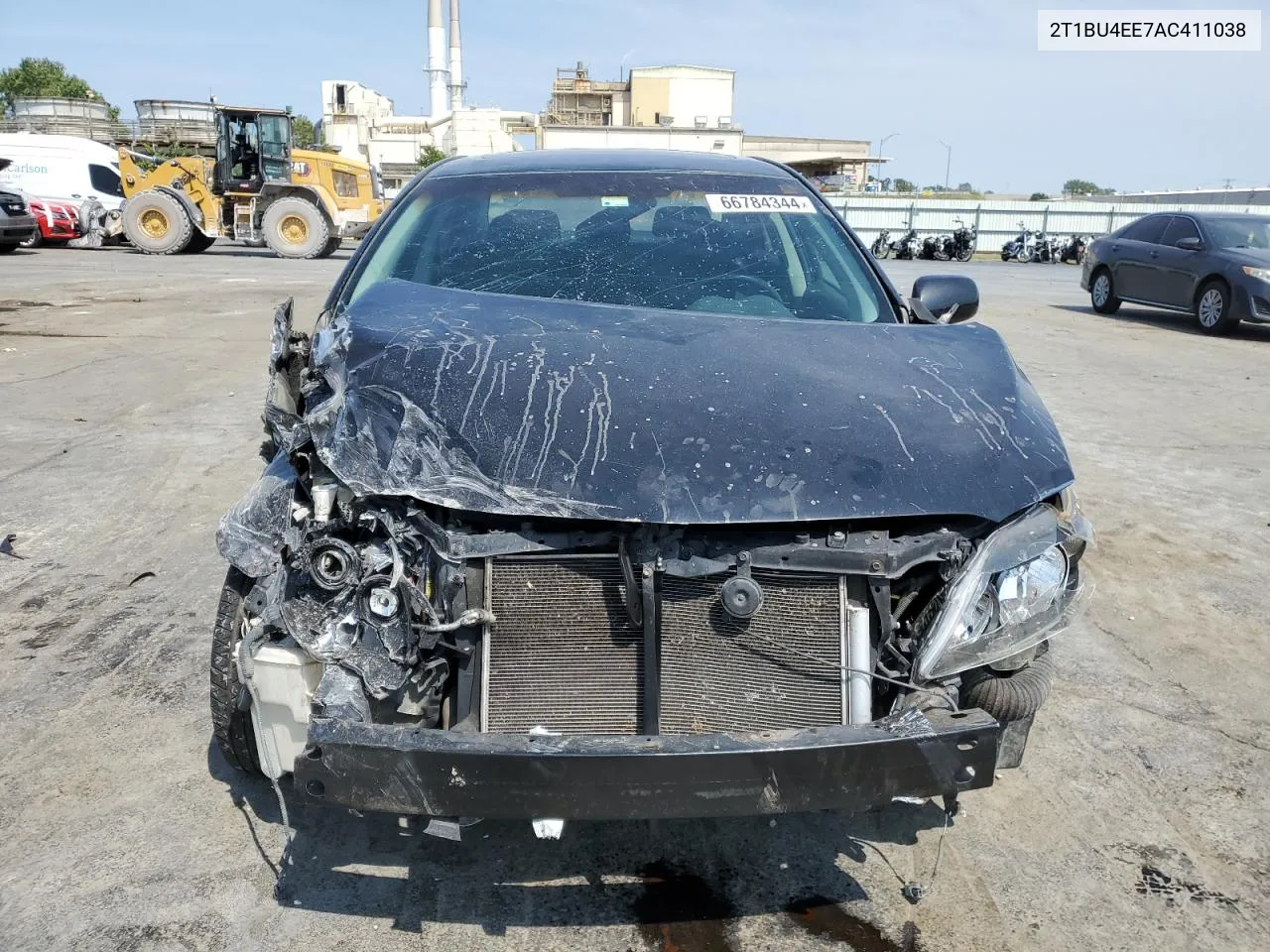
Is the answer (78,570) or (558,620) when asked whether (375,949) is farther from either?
(78,570)

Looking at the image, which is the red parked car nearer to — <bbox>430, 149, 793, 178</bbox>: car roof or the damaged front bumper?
<bbox>430, 149, 793, 178</bbox>: car roof

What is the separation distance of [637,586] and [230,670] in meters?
1.16

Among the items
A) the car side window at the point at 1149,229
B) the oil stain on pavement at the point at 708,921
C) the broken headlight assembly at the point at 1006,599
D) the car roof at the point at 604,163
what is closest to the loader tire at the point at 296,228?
the car side window at the point at 1149,229

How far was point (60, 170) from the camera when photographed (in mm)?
24344

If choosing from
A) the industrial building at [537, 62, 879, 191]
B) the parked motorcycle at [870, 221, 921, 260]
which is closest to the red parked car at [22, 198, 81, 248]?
the parked motorcycle at [870, 221, 921, 260]

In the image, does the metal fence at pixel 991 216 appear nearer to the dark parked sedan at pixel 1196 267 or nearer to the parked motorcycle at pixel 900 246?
the parked motorcycle at pixel 900 246

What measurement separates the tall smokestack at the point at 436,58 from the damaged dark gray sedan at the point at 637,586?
3578 inches

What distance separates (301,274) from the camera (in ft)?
59.9

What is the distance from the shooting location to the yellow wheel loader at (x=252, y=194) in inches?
846

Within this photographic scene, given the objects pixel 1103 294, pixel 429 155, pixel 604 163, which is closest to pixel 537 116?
pixel 429 155

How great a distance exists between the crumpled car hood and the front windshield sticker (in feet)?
3.73

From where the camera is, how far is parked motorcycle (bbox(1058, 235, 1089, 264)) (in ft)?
99.8

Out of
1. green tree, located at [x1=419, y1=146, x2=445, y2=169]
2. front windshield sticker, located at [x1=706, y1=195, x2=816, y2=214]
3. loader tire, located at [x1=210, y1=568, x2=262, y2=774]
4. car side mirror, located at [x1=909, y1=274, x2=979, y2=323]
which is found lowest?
loader tire, located at [x1=210, y1=568, x2=262, y2=774]

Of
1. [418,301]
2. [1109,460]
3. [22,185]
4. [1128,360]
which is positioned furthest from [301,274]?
[418,301]
